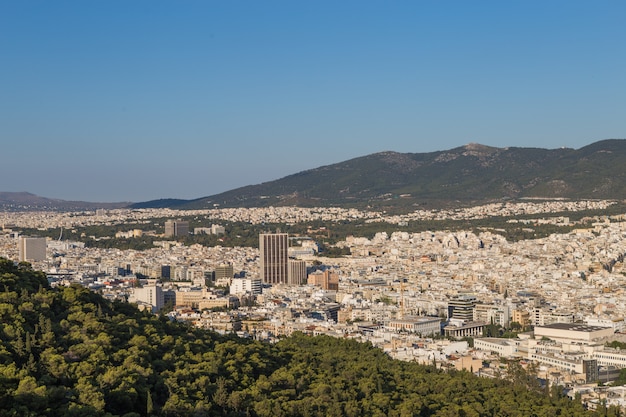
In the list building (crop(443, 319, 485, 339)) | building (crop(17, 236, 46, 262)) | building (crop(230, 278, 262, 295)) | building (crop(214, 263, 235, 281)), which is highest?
building (crop(17, 236, 46, 262))

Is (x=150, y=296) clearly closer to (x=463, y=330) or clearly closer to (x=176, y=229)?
(x=463, y=330)

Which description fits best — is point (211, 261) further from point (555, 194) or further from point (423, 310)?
point (555, 194)

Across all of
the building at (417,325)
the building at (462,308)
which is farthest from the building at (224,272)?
the building at (417,325)

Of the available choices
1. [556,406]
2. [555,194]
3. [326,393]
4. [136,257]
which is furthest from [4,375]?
[555,194]

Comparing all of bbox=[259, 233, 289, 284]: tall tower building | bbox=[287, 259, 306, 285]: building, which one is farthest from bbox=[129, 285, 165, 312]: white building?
bbox=[287, 259, 306, 285]: building

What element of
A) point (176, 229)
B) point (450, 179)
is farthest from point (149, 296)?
point (450, 179)

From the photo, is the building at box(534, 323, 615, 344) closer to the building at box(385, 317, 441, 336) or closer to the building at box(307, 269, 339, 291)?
the building at box(385, 317, 441, 336)
